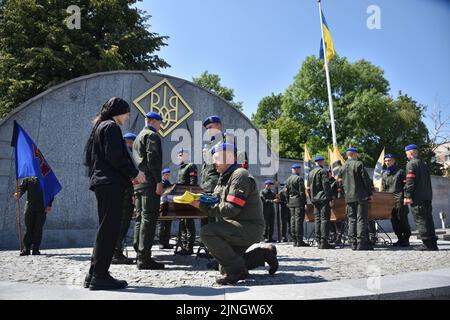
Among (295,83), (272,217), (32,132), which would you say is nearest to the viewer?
(32,132)

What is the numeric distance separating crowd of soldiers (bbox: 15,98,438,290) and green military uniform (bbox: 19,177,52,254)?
0.02 m

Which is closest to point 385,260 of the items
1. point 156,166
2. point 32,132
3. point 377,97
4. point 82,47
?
point 156,166

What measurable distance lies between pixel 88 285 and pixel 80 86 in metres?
9.31

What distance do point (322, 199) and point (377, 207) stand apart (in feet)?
4.55

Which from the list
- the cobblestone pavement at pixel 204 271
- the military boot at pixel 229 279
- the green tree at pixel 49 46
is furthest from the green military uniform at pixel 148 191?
the green tree at pixel 49 46

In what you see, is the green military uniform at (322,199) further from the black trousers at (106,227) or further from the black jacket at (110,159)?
the black trousers at (106,227)

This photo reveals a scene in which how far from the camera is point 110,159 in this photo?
3.81 metres

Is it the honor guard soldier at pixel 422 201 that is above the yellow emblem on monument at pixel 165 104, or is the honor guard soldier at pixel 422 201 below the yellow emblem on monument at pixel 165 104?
below

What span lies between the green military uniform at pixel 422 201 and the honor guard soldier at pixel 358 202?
Answer: 0.86m

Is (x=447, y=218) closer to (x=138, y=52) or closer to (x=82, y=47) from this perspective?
(x=138, y=52)

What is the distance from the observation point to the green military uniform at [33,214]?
25.7 ft

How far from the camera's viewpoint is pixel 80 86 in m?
11.6

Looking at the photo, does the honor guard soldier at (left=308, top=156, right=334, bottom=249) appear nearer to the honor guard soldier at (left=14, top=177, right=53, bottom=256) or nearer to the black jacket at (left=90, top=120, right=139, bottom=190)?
the black jacket at (left=90, top=120, right=139, bottom=190)

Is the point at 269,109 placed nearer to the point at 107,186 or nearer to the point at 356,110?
the point at 356,110
